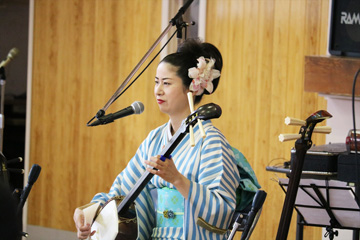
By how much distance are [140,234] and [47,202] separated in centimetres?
291

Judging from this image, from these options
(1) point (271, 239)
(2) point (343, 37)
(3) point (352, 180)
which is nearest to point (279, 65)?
(1) point (271, 239)

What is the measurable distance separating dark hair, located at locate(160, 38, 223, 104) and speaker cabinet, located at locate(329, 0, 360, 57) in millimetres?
548

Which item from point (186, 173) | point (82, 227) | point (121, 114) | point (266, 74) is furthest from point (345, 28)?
point (266, 74)

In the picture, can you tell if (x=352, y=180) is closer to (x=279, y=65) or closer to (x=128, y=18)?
(x=279, y=65)

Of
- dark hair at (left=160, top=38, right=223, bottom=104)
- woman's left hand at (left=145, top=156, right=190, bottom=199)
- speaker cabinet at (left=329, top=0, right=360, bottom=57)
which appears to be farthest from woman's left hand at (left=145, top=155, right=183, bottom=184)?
speaker cabinet at (left=329, top=0, right=360, bottom=57)

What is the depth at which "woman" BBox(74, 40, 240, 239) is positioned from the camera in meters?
2.17

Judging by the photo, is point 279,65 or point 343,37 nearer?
point 343,37

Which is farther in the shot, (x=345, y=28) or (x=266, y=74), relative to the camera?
(x=266, y=74)

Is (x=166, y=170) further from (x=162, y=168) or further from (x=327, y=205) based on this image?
(x=327, y=205)

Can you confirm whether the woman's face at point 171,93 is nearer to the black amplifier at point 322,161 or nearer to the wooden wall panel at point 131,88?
the black amplifier at point 322,161

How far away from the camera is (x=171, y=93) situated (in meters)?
2.39

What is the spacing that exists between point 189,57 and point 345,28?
28.4 inches

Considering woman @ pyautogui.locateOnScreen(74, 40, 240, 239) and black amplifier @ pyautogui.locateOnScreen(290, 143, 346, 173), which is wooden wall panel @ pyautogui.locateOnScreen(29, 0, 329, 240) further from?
woman @ pyautogui.locateOnScreen(74, 40, 240, 239)

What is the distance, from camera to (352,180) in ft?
7.67
